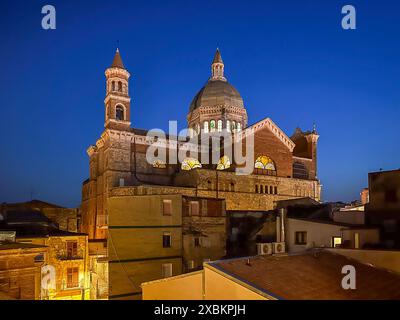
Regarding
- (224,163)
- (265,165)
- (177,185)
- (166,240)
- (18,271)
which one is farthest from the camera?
(265,165)

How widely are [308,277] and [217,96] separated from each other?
4949cm

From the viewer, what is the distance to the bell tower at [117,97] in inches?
1638

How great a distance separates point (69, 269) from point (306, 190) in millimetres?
33172

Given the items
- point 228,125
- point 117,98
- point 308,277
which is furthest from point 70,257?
point 228,125

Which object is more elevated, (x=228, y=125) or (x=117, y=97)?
(x=117, y=97)

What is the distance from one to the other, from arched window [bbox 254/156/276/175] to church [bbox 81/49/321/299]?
14 centimetres

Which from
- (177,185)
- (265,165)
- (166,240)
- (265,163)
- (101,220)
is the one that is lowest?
(101,220)

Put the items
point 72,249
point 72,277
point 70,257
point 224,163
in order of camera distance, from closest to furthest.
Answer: point 70,257, point 72,277, point 72,249, point 224,163

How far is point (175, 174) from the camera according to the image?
45594 mm

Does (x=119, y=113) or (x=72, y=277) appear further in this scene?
(x=119, y=113)

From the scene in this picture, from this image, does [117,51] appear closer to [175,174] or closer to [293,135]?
[175,174]

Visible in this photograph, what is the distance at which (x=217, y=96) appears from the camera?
60.2 metres

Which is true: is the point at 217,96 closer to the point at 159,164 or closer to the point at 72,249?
the point at 159,164
